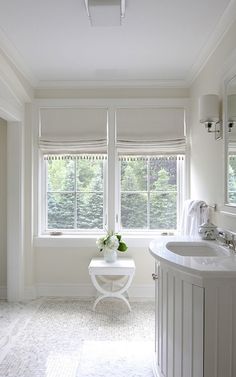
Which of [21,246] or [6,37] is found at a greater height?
[6,37]

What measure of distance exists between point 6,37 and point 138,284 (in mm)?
2807

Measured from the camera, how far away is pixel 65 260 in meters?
3.51

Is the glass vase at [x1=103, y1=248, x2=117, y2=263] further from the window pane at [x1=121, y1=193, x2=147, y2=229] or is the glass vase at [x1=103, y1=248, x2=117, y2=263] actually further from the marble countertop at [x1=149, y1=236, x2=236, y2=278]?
the marble countertop at [x1=149, y1=236, x2=236, y2=278]

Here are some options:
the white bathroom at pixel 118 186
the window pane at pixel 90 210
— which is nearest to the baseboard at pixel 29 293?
the white bathroom at pixel 118 186

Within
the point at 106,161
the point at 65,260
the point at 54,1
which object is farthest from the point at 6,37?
the point at 65,260

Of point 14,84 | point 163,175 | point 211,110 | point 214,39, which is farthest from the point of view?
point 163,175

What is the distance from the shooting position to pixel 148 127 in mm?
3492

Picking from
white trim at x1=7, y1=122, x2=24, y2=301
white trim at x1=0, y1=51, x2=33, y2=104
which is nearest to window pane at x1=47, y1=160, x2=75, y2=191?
white trim at x1=7, y1=122, x2=24, y2=301

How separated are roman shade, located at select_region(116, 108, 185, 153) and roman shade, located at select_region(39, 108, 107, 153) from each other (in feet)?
0.72

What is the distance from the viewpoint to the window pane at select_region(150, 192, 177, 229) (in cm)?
355

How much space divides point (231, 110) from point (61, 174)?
2102 millimetres

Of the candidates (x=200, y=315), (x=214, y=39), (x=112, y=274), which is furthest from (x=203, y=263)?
(x=214, y=39)

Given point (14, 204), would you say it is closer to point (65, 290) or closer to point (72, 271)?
point (72, 271)

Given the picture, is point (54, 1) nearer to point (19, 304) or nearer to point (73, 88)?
point (73, 88)
